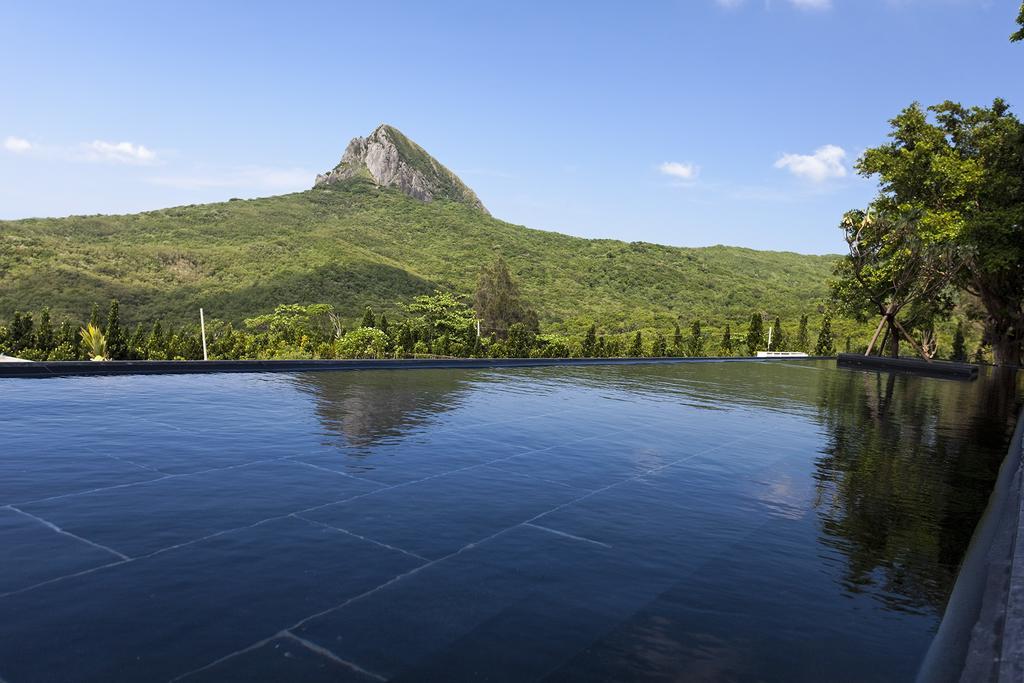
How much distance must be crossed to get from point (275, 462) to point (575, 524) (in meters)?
2.24

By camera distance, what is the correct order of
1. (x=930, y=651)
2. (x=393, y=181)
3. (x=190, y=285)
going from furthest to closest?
(x=393, y=181)
(x=190, y=285)
(x=930, y=651)

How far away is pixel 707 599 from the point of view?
2.67m

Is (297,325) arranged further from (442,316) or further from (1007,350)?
(1007,350)

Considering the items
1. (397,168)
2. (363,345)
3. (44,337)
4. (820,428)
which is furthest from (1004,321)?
(397,168)

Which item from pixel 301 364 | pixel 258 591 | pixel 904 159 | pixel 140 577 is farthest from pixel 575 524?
pixel 904 159

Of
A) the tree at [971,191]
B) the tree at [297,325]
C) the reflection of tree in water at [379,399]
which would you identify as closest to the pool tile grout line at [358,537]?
the reflection of tree in water at [379,399]

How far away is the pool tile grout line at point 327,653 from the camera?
2006 mm

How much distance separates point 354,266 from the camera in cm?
6197

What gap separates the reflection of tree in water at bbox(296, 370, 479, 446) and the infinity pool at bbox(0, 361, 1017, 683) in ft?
0.28

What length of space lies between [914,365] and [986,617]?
16.4 meters

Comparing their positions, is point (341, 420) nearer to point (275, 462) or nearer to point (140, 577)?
point (275, 462)

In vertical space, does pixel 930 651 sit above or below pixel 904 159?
below

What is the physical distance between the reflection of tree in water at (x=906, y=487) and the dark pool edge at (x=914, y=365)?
636 centimetres

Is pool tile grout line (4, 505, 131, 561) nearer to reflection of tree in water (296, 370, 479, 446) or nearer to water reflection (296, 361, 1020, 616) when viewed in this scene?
water reflection (296, 361, 1020, 616)
